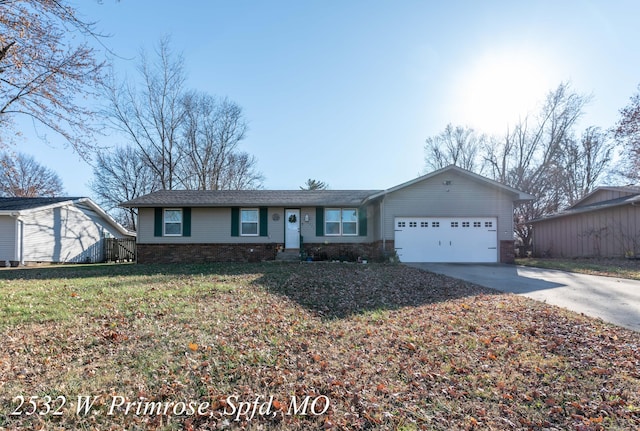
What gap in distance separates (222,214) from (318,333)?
12004mm

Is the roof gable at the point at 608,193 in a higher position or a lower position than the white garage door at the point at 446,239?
higher

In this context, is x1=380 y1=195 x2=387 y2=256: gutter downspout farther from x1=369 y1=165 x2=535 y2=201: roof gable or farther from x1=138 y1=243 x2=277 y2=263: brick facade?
x1=138 y1=243 x2=277 y2=263: brick facade

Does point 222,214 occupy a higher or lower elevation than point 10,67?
lower

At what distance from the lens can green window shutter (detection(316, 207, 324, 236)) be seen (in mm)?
15992

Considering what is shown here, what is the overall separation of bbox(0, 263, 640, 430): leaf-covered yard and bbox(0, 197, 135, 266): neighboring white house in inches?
512

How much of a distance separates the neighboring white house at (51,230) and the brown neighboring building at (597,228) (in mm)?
27355

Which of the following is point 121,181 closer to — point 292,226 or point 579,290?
point 292,226

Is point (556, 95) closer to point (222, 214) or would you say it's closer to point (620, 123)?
point (620, 123)

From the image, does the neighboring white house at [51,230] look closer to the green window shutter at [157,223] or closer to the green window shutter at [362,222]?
the green window shutter at [157,223]

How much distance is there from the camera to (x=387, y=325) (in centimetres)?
529

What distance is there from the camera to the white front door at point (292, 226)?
52.3 feet

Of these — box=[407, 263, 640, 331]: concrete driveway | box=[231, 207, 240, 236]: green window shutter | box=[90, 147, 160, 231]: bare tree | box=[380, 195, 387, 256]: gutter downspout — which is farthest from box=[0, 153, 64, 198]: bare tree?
box=[407, 263, 640, 331]: concrete driveway

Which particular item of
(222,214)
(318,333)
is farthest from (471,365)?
(222,214)

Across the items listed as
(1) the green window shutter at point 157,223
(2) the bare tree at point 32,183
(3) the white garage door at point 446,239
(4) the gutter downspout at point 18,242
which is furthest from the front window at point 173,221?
(2) the bare tree at point 32,183
